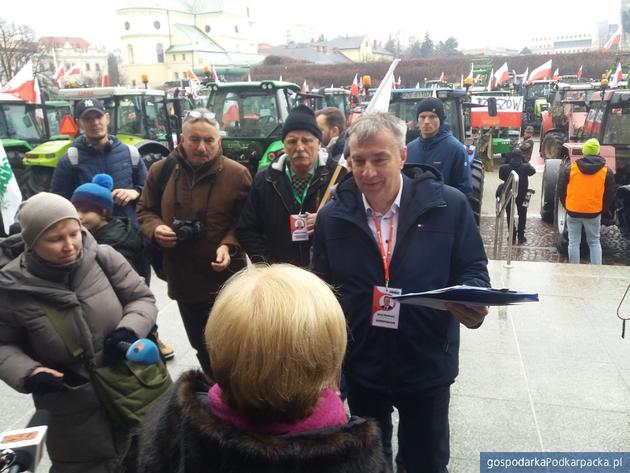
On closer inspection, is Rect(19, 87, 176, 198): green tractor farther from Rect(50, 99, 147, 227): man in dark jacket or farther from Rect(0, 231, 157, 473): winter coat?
Rect(0, 231, 157, 473): winter coat

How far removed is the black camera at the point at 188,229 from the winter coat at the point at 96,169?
3.02 feet

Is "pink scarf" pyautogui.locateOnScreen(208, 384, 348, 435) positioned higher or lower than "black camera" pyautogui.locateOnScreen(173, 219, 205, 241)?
higher

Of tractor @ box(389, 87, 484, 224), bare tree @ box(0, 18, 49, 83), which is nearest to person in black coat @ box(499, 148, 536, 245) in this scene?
tractor @ box(389, 87, 484, 224)

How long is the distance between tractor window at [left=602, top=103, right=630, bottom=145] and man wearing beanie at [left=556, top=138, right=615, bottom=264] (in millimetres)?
2499

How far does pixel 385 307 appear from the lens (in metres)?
2.14

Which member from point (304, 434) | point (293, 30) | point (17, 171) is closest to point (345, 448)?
point (304, 434)

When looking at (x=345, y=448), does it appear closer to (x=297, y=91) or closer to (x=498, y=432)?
(x=498, y=432)

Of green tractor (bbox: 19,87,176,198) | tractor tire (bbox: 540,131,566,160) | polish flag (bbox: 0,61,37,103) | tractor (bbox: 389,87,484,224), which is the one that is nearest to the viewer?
green tractor (bbox: 19,87,176,198)

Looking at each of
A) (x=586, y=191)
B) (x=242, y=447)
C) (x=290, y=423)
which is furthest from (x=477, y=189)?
(x=242, y=447)

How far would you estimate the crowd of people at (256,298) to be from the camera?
1.20 m

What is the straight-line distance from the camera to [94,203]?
2883 mm

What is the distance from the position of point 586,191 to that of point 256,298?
656 cm

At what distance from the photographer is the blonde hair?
1.19 meters

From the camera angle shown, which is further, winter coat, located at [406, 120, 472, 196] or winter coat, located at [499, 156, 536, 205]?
winter coat, located at [499, 156, 536, 205]
